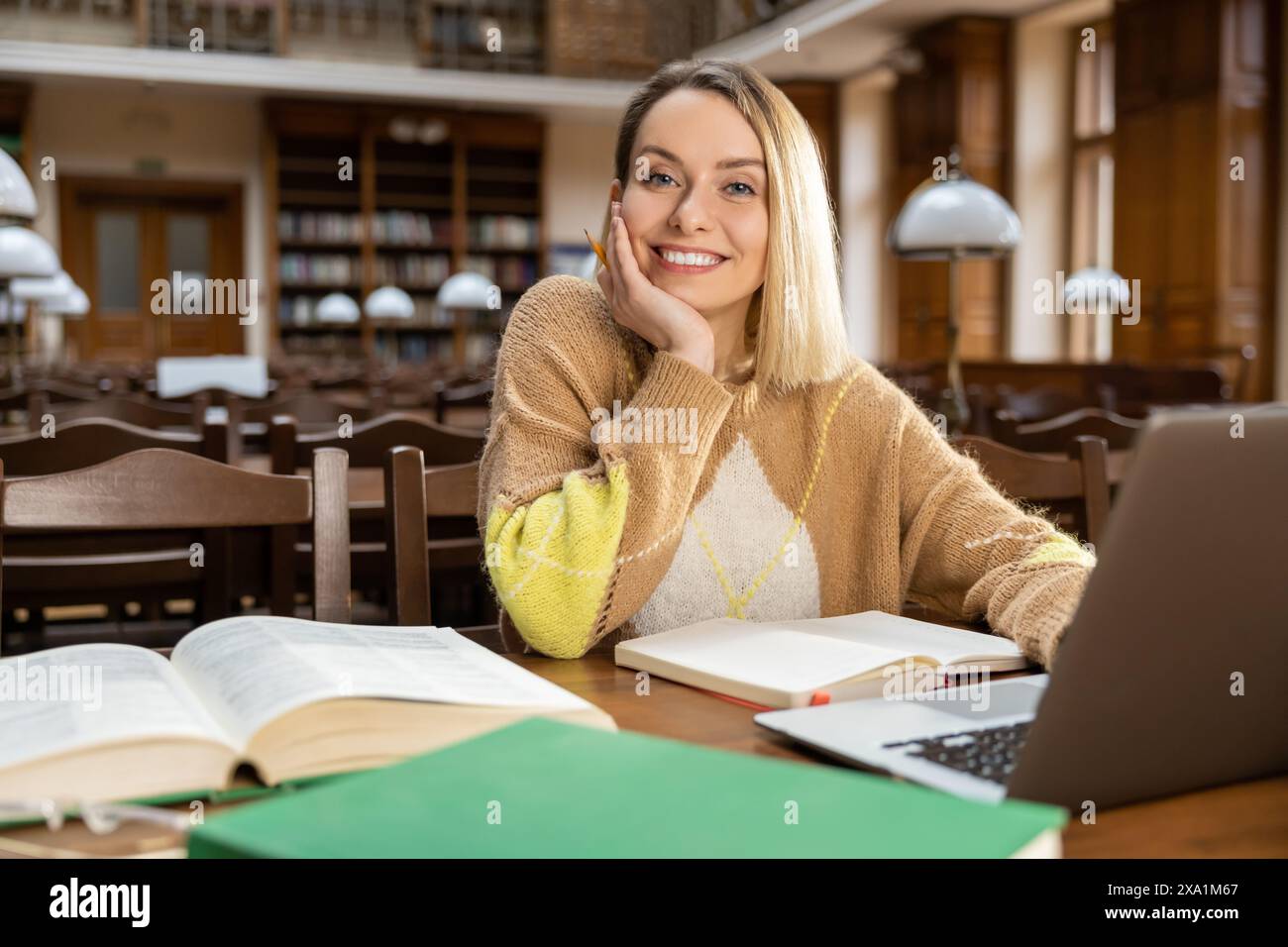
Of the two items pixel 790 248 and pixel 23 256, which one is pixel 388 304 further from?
pixel 790 248

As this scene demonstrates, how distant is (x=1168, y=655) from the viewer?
0.69m

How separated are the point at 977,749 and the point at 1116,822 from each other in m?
0.09

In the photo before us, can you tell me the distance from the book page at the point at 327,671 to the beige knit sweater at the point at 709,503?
172 mm

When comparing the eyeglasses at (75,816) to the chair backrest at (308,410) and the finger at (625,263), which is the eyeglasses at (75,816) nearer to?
the finger at (625,263)

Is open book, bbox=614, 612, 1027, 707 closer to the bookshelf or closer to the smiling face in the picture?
the smiling face

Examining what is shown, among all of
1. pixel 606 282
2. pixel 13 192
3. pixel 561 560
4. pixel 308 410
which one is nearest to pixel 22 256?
pixel 13 192

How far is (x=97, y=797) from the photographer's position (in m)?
0.71

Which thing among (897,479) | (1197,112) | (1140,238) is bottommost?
(897,479)

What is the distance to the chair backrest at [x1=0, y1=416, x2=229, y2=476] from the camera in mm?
2311

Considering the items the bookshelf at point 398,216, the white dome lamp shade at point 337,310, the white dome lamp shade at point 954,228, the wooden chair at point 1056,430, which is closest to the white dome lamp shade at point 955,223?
the white dome lamp shade at point 954,228

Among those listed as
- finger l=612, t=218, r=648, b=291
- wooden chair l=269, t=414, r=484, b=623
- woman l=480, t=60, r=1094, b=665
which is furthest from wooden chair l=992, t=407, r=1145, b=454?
finger l=612, t=218, r=648, b=291

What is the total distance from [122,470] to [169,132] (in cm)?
1211
